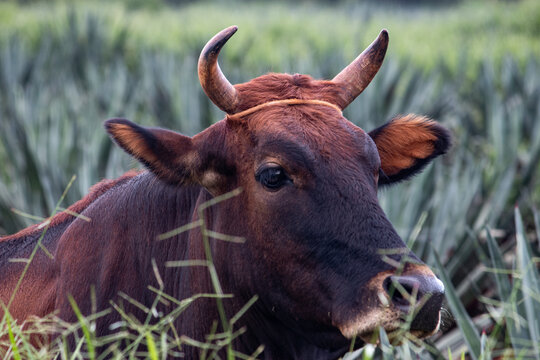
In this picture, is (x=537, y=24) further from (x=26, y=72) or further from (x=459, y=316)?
(x=459, y=316)

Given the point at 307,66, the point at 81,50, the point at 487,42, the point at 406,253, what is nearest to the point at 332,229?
the point at 406,253

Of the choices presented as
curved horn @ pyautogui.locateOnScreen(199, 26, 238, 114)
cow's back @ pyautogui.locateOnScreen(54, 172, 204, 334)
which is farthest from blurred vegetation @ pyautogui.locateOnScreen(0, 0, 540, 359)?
curved horn @ pyautogui.locateOnScreen(199, 26, 238, 114)

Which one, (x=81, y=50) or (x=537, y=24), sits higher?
(x=81, y=50)

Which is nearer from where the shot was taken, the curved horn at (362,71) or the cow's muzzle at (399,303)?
the cow's muzzle at (399,303)

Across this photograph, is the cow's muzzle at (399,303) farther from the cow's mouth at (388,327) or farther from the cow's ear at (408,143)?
the cow's ear at (408,143)

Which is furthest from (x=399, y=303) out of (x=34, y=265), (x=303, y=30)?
(x=303, y=30)

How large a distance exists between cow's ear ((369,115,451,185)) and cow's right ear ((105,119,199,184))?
2.60ft

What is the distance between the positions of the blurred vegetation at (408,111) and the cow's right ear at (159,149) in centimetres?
62

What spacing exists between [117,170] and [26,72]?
5.04 metres

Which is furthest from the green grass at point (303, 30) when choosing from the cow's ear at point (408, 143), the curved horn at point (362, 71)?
the curved horn at point (362, 71)

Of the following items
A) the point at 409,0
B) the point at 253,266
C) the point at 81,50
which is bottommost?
the point at 409,0

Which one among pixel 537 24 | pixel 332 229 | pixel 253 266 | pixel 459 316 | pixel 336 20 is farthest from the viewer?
pixel 336 20

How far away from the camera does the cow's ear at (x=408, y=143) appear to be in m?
3.09

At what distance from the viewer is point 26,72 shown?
9.58 metres
